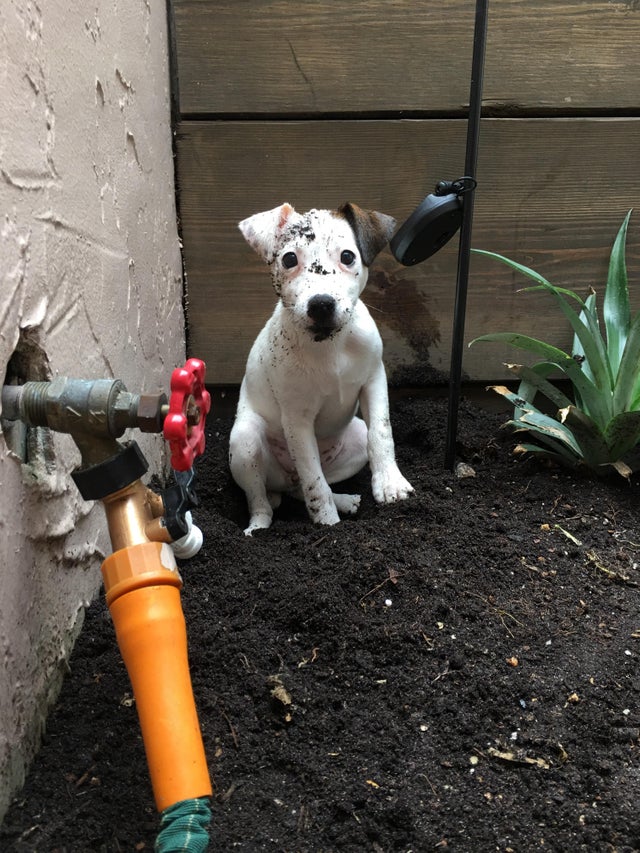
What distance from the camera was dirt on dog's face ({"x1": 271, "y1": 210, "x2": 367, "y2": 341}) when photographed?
4.54 ft

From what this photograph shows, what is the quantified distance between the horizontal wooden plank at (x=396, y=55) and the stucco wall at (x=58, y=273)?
0.98ft

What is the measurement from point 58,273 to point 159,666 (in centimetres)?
61

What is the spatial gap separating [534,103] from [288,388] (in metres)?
1.03

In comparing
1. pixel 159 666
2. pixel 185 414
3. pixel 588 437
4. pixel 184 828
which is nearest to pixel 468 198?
pixel 588 437

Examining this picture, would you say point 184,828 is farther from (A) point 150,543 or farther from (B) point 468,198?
(B) point 468,198

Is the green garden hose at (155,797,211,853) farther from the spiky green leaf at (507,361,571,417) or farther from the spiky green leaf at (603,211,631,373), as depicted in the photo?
the spiky green leaf at (603,211,631,373)

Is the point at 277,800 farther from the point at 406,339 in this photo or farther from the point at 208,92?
the point at 208,92

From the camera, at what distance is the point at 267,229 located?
1.48 m

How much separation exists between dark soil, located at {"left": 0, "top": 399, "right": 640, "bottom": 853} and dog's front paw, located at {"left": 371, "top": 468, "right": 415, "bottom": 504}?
2.2 inches

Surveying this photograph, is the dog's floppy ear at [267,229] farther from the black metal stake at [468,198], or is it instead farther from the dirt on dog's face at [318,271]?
the black metal stake at [468,198]

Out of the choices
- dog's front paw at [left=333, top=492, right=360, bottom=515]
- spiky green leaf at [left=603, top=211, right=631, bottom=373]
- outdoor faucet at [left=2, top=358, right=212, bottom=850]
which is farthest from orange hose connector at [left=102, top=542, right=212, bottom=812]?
spiky green leaf at [left=603, top=211, right=631, bottom=373]

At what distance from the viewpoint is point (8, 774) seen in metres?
0.89

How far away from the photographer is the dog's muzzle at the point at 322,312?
1.37 m

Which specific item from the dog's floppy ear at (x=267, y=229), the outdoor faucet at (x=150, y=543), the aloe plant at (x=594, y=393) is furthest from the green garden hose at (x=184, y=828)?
the aloe plant at (x=594, y=393)
